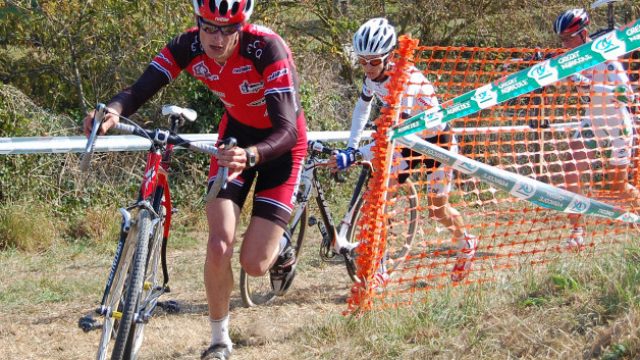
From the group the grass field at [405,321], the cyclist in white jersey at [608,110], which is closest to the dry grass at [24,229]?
the grass field at [405,321]

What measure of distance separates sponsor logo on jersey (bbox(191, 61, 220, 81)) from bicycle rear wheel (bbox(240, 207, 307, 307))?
5.65 feet

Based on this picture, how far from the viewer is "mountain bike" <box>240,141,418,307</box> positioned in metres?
6.28

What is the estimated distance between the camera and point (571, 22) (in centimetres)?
780

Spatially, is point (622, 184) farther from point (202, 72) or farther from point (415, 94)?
point (202, 72)

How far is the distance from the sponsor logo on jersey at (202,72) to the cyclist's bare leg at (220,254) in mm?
738

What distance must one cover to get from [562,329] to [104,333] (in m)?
2.43

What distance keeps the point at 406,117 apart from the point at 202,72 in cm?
180

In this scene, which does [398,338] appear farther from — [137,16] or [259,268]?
[137,16]

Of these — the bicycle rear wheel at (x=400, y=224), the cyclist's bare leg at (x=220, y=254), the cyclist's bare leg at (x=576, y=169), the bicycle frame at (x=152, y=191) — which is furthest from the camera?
the cyclist's bare leg at (x=576, y=169)

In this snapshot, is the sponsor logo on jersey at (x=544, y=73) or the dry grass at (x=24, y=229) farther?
the dry grass at (x=24, y=229)

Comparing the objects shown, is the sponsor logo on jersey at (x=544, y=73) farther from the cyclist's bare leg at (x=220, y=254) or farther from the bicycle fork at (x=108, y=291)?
the bicycle fork at (x=108, y=291)

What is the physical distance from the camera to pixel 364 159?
6.41 m

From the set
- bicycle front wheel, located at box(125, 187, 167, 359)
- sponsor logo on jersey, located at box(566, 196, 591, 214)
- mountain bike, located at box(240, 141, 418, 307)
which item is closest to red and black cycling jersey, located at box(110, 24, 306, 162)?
bicycle front wheel, located at box(125, 187, 167, 359)

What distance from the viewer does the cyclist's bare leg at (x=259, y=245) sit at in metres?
4.90
